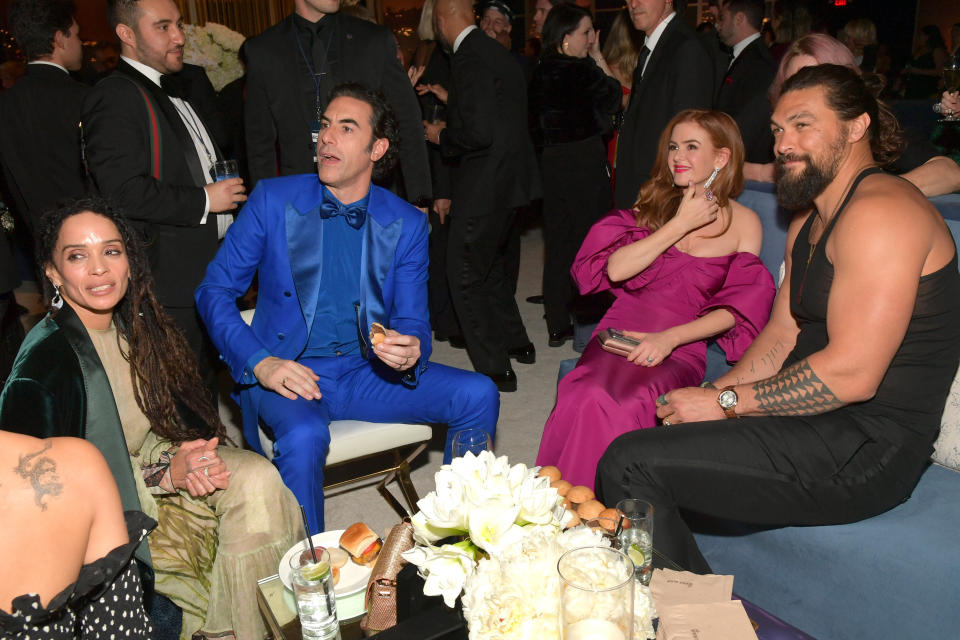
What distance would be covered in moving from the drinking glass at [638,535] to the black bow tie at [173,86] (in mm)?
2316

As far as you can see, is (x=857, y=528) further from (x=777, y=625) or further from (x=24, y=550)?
(x=24, y=550)

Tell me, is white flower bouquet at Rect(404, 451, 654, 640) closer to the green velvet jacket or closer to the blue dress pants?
the green velvet jacket

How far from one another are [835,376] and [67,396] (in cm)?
191

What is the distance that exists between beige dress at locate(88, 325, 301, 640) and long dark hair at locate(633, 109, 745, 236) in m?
1.69

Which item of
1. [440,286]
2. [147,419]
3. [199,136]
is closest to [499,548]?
[147,419]

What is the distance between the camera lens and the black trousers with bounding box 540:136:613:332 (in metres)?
4.20

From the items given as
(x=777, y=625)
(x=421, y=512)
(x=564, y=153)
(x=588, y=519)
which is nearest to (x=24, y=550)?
(x=421, y=512)

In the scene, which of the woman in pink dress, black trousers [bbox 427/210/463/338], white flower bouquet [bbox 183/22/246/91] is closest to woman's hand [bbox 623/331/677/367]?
the woman in pink dress

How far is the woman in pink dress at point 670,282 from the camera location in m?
2.49

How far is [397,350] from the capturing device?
7.59 feet

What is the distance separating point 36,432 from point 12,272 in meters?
2.14

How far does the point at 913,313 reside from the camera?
1.85 m

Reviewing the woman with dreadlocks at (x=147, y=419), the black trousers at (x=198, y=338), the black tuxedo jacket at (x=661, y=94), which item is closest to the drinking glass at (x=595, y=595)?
the woman with dreadlocks at (x=147, y=419)

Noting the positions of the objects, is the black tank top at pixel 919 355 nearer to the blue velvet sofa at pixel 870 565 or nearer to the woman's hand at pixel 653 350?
the blue velvet sofa at pixel 870 565
